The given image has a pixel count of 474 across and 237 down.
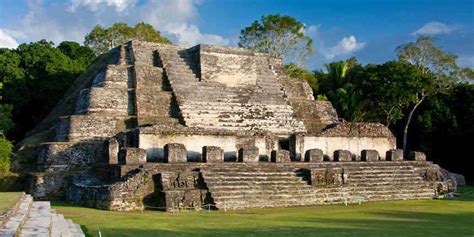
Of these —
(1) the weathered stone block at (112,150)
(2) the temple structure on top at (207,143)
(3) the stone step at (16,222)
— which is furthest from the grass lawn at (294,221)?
(1) the weathered stone block at (112,150)

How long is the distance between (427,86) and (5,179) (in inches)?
884

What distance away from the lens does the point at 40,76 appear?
28875mm

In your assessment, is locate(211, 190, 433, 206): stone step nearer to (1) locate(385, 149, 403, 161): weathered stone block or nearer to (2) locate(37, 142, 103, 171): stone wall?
(1) locate(385, 149, 403, 161): weathered stone block

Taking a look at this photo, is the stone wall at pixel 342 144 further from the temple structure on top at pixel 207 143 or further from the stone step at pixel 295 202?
the stone step at pixel 295 202

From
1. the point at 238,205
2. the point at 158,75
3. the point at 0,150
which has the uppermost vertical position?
the point at 158,75

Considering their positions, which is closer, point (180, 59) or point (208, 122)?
point (208, 122)

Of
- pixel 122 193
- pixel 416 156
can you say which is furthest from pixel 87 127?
pixel 416 156

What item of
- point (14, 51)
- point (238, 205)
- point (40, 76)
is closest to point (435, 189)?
point (238, 205)

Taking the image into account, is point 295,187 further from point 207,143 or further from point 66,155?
point 66,155

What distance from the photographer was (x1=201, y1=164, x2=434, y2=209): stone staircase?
47.9 ft

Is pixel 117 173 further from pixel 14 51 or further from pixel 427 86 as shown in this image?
pixel 427 86

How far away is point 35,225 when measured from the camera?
7734 mm

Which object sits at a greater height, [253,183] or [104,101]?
[104,101]

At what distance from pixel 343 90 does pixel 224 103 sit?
45.5 feet
